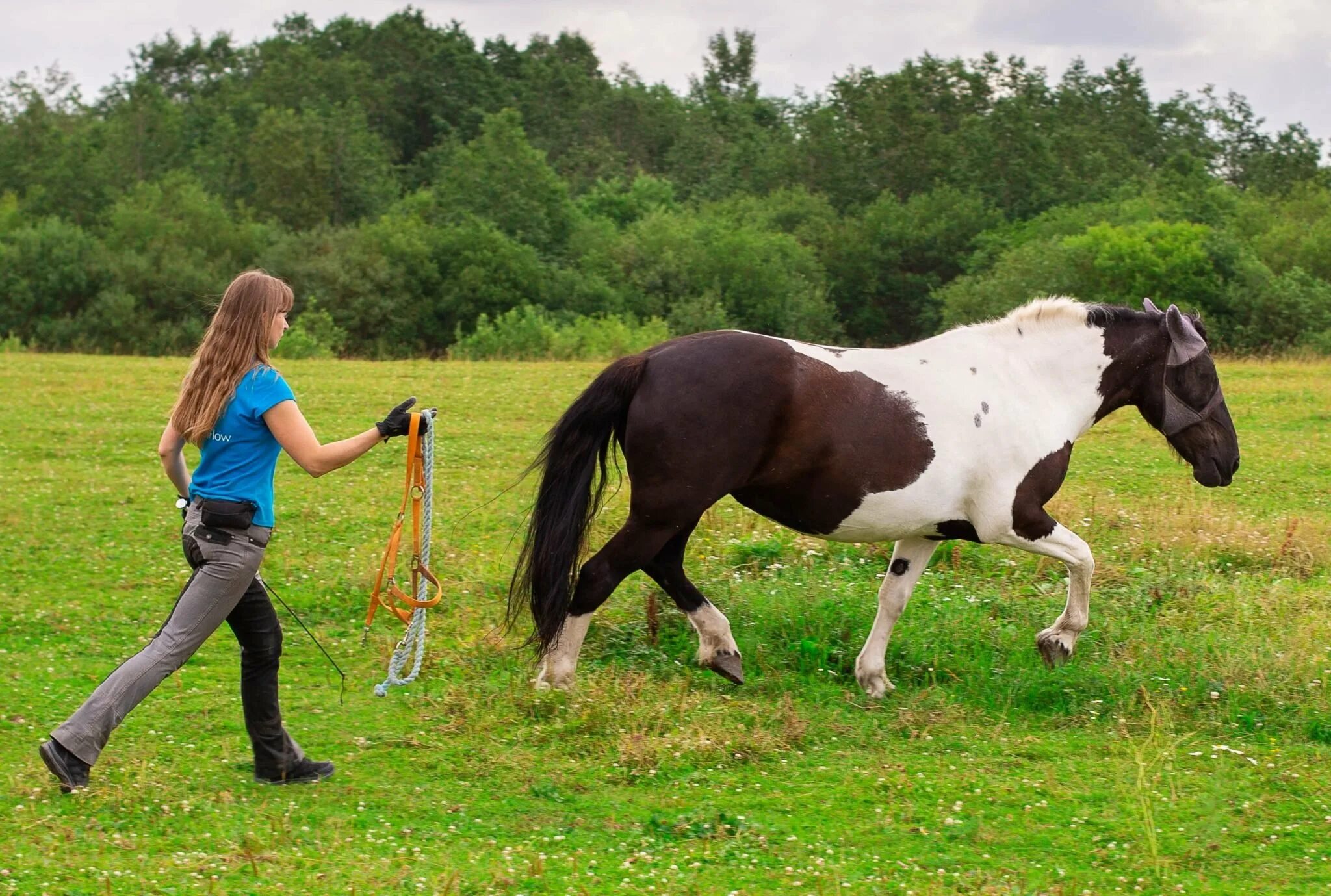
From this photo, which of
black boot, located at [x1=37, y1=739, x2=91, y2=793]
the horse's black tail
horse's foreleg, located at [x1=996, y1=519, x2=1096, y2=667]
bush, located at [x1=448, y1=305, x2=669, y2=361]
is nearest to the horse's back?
the horse's black tail

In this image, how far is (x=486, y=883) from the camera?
15.4 feet

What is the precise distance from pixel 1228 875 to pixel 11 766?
515 centimetres

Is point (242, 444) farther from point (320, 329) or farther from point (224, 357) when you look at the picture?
point (320, 329)

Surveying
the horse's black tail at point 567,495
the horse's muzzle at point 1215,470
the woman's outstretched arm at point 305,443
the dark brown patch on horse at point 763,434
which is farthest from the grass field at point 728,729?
the woman's outstretched arm at point 305,443

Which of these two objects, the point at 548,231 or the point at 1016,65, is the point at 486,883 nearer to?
the point at 548,231

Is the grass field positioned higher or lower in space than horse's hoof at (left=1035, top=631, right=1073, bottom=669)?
lower

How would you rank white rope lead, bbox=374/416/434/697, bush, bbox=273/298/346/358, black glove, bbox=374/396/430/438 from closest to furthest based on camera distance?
black glove, bbox=374/396/430/438 < white rope lead, bbox=374/416/434/697 < bush, bbox=273/298/346/358

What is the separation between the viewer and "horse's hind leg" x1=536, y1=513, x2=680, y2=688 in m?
6.86

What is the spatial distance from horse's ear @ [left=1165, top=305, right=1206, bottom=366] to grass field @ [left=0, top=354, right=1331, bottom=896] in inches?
63.5

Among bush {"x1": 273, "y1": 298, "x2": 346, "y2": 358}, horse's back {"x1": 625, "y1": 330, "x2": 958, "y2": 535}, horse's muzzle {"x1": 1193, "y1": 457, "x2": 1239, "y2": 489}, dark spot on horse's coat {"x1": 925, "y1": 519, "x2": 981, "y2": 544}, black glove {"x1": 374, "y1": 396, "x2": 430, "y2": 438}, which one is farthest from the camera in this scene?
bush {"x1": 273, "y1": 298, "x2": 346, "y2": 358}

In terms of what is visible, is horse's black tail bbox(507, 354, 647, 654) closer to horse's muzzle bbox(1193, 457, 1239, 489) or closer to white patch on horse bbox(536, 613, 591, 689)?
white patch on horse bbox(536, 613, 591, 689)

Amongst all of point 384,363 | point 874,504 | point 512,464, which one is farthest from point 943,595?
point 384,363

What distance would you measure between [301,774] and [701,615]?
7.95 feet

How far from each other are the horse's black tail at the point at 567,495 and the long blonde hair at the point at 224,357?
1887 millimetres
